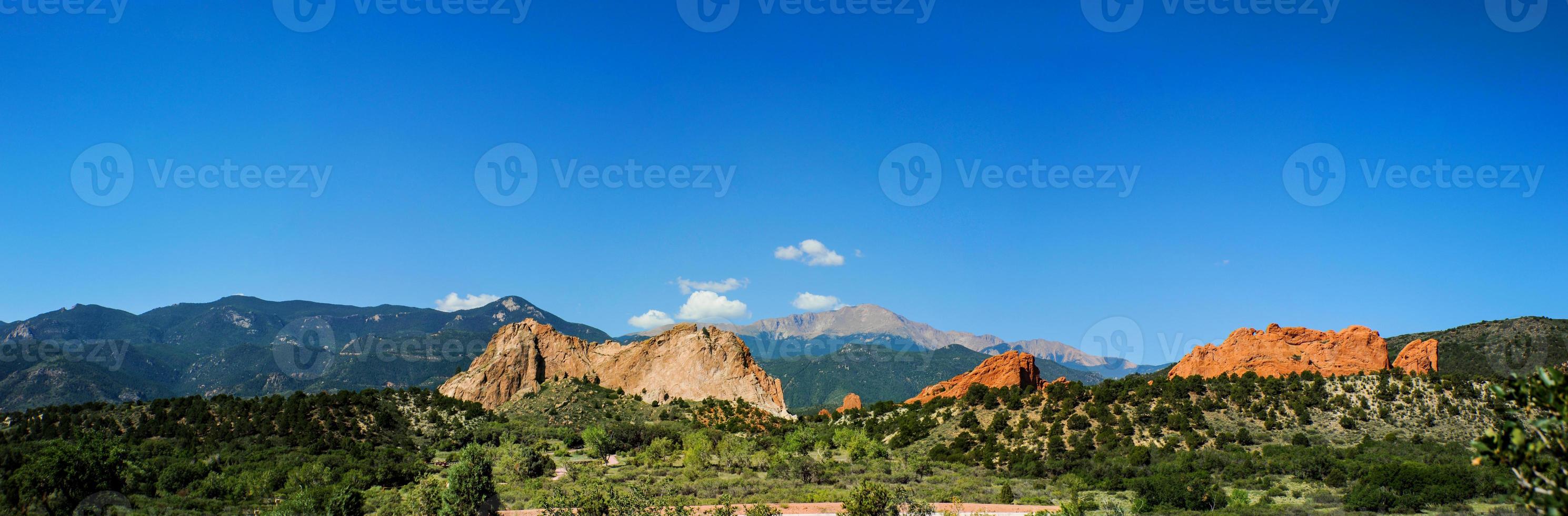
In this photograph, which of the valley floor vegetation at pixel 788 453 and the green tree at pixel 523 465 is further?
the green tree at pixel 523 465

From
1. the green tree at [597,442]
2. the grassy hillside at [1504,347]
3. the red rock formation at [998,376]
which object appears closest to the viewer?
the green tree at [597,442]

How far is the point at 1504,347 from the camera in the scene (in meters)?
78.1

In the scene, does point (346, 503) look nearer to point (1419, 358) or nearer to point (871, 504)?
point (871, 504)

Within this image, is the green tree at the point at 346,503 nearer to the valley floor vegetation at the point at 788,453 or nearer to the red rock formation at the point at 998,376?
the valley floor vegetation at the point at 788,453

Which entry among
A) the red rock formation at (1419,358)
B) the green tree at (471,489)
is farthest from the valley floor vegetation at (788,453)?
the red rock formation at (1419,358)

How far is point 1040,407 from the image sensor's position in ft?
193

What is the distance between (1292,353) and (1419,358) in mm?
9104

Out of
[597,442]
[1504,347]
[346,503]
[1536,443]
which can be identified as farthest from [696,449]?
[1504,347]

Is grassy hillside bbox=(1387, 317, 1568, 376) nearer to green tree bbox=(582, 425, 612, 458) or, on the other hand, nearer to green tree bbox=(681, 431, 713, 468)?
green tree bbox=(681, 431, 713, 468)

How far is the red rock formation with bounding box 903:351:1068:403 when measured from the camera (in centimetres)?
7069

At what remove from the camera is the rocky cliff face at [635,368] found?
248 feet

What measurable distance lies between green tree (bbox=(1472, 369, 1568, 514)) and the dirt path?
2195cm

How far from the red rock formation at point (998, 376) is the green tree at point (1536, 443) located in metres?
58.8

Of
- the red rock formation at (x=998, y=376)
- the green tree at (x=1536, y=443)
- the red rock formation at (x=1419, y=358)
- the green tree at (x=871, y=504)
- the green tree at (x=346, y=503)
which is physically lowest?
the green tree at (x=346, y=503)
